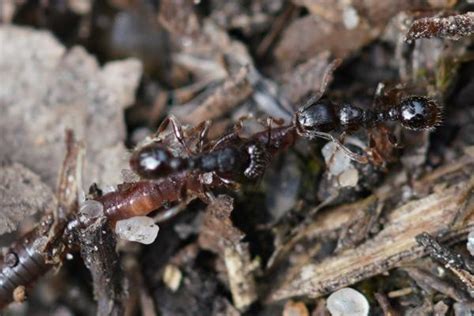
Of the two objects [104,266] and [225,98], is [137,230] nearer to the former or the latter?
[104,266]

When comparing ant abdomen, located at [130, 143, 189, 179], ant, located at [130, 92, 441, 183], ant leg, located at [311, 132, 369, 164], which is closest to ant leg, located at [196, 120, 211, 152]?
ant, located at [130, 92, 441, 183]

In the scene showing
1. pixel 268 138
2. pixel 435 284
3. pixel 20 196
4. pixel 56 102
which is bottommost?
pixel 435 284

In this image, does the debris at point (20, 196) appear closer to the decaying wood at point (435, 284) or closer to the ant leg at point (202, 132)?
the ant leg at point (202, 132)

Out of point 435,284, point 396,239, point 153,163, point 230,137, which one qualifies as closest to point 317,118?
point 230,137

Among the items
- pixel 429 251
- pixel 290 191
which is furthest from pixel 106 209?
pixel 429 251

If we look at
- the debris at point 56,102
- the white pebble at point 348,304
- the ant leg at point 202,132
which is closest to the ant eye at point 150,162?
the ant leg at point 202,132

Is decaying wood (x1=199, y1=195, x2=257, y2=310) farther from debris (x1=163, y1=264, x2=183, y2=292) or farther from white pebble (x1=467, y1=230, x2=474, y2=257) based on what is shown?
white pebble (x1=467, y1=230, x2=474, y2=257)
